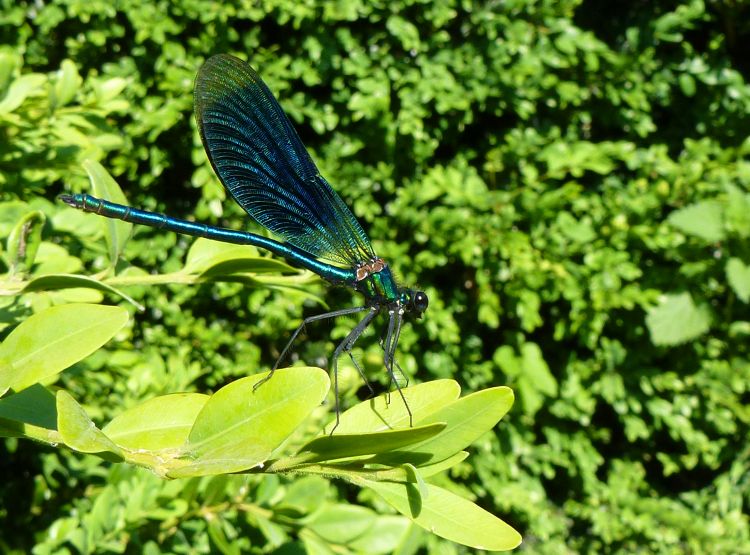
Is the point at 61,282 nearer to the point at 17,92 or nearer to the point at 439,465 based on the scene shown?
the point at 439,465

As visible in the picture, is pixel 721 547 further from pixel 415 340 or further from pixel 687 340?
pixel 415 340

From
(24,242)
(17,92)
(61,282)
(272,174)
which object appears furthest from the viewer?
(17,92)

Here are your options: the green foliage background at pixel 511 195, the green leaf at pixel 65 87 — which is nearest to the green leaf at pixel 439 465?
the green leaf at pixel 65 87

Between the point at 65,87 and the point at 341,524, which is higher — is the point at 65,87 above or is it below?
above

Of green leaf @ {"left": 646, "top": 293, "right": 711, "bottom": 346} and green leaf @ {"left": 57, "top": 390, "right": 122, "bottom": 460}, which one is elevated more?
green leaf @ {"left": 57, "top": 390, "right": 122, "bottom": 460}

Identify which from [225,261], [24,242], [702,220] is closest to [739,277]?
[702,220]

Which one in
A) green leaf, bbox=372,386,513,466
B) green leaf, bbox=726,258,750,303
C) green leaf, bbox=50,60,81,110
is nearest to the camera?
green leaf, bbox=372,386,513,466

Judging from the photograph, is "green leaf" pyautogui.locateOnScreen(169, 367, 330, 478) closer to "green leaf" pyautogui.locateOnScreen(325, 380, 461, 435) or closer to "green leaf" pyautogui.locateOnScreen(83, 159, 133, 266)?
"green leaf" pyautogui.locateOnScreen(325, 380, 461, 435)

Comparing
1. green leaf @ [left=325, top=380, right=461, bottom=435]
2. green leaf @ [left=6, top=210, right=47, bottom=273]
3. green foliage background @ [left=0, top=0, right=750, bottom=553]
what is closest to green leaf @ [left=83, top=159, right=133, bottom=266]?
green leaf @ [left=6, top=210, right=47, bottom=273]
